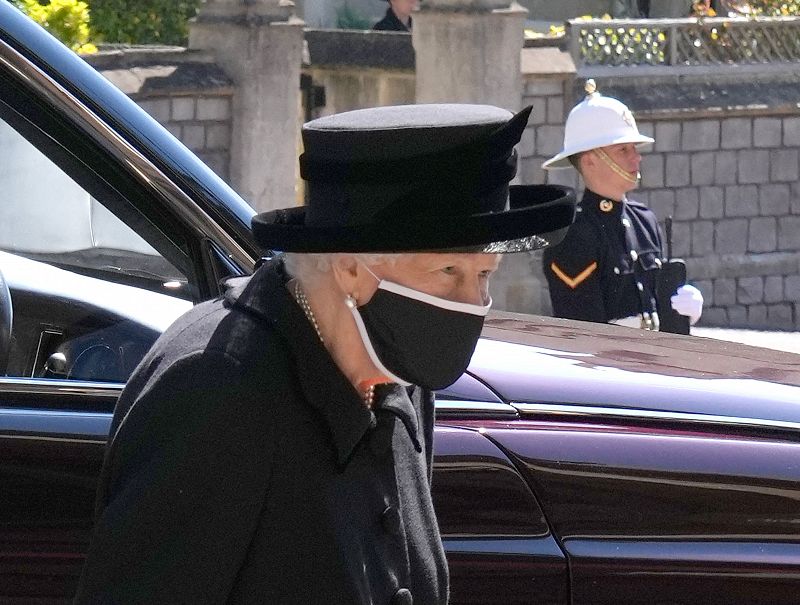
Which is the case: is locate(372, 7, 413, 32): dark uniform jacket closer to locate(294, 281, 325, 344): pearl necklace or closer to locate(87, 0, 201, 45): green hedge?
locate(87, 0, 201, 45): green hedge

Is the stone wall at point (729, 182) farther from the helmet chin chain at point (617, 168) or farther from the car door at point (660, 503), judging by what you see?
the car door at point (660, 503)

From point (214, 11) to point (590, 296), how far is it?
572cm

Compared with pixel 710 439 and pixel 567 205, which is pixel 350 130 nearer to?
pixel 567 205

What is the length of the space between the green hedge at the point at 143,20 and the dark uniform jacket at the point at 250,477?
11453mm

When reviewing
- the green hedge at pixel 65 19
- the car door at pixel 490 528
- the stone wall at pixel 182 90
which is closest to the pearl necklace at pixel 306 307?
the car door at pixel 490 528

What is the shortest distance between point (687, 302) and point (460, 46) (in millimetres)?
5608

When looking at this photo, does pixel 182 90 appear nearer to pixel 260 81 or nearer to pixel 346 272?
pixel 260 81

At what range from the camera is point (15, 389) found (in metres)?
2.53

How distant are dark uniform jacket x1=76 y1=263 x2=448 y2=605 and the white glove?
130 inches

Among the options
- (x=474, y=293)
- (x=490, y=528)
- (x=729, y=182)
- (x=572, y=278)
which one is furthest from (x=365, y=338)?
(x=729, y=182)

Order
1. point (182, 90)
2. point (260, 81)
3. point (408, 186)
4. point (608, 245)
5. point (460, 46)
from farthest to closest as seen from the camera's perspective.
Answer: point (460, 46), point (260, 81), point (182, 90), point (608, 245), point (408, 186)

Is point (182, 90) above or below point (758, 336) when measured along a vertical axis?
above

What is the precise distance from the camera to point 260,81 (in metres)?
9.98

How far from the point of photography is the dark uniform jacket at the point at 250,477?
1.76m
